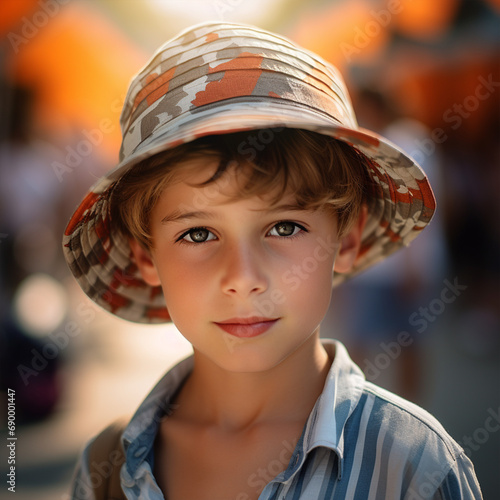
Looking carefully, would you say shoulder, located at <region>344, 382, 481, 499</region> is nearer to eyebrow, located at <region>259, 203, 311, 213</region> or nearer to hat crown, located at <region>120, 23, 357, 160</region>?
eyebrow, located at <region>259, 203, 311, 213</region>

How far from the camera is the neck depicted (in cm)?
145

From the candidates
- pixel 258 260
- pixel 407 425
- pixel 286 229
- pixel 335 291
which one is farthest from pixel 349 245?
pixel 335 291

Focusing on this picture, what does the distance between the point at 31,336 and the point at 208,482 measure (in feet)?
9.93

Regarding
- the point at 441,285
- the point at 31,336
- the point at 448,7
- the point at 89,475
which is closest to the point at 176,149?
the point at 89,475

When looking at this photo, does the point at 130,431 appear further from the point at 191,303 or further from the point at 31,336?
the point at 31,336

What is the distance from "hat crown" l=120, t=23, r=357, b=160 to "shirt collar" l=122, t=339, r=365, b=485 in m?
0.63

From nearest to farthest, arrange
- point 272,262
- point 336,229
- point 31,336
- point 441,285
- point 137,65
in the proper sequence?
1. point 272,262
2. point 336,229
3. point 31,336
4. point 441,285
5. point 137,65

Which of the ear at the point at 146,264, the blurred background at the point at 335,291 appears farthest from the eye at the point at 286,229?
the blurred background at the point at 335,291

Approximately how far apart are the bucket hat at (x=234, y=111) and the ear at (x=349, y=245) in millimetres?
91

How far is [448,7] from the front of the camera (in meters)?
5.73

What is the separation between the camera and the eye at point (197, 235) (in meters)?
1.38

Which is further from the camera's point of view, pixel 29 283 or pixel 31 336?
pixel 29 283

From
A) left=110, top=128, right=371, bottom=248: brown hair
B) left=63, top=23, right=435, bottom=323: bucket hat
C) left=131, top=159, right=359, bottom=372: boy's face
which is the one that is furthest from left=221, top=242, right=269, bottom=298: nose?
left=63, top=23, right=435, bottom=323: bucket hat

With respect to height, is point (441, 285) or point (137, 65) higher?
point (137, 65)
